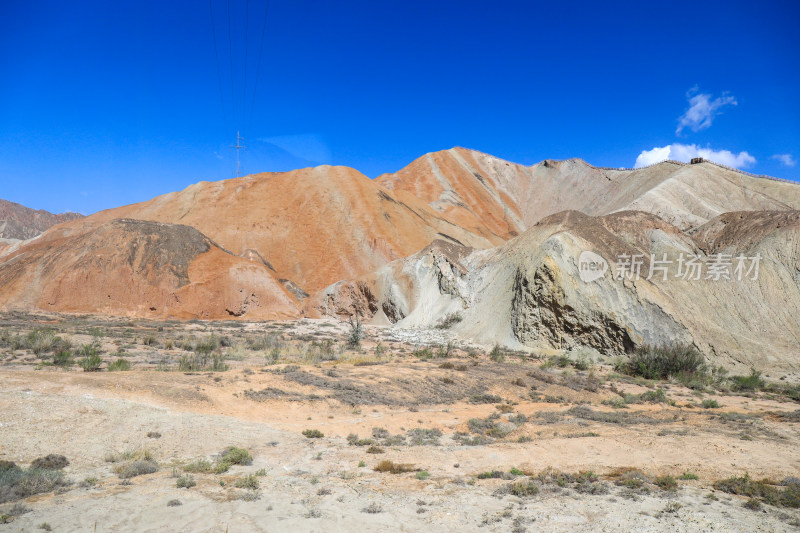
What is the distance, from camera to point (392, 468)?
7.44 meters

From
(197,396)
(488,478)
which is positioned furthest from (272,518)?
(197,396)

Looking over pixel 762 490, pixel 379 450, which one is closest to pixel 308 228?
pixel 379 450

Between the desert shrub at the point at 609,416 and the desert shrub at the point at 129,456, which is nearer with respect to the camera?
the desert shrub at the point at 129,456

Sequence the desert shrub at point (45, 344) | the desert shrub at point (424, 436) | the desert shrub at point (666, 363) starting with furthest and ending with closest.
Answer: the desert shrub at point (666, 363) → the desert shrub at point (45, 344) → the desert shrub at point (424, 436)

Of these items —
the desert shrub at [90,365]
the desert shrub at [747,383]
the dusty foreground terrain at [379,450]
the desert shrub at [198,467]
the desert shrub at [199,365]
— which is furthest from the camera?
the desert shrub at [747,383]

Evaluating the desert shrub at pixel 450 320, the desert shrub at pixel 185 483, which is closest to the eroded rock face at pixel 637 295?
the desert shrub at pixel 450 320

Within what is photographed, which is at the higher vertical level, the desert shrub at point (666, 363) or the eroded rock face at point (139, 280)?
the eroded rock face at point (139, 280)

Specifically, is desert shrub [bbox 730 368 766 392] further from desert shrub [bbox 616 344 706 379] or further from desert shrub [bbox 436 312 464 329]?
desert shrub [bbox 436 312 464 329]

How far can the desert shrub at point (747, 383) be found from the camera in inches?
645

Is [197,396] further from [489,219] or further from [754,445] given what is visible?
[489,219]

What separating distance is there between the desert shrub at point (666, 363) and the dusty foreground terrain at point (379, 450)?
2.32 m

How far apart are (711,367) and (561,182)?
7616 cm

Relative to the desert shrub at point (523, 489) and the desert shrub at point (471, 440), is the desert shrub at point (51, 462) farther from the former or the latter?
the desert shrub at point (471, 440)

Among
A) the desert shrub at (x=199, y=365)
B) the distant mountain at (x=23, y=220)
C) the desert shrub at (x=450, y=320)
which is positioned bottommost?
the desert shrub at (x=199, y=365)
